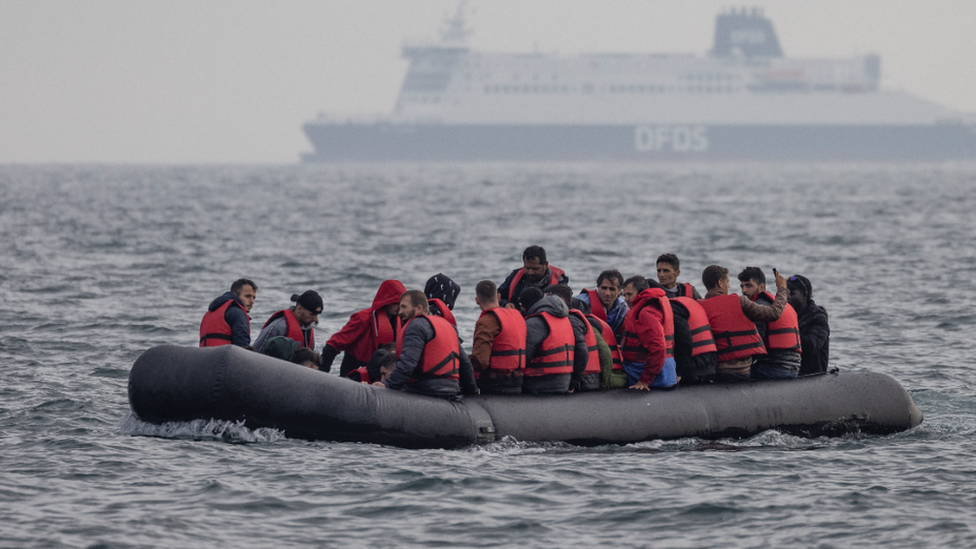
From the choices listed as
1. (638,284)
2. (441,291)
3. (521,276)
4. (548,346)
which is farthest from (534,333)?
(521,276)

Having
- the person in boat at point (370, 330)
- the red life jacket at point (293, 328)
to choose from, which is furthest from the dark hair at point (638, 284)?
the red life jacket at point (293, 328)

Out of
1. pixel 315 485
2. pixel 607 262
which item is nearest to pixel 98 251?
pixel 607 262

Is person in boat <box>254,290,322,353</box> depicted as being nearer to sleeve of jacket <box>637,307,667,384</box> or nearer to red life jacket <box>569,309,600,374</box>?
red life jacket <box>569,309,600,374</box>

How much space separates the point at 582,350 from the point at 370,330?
179 centimetres

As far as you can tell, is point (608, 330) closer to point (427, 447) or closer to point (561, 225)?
point (427, 447)

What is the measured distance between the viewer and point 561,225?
3706 cm

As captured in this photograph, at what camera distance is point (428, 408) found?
8.52m

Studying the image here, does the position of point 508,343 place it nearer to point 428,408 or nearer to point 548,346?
point 548,346

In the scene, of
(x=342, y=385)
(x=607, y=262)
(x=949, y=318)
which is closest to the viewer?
(x=342, y=385)

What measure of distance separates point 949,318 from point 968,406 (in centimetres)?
617

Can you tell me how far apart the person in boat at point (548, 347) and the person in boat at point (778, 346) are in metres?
1.56

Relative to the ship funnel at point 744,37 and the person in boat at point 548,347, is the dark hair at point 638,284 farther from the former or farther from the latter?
the ship funnel at point 744,37

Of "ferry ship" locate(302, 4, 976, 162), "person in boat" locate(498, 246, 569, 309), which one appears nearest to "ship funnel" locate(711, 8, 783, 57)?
"ferry ship" locate(302, 4, 976, 162)

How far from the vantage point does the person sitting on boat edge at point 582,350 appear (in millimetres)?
8859
